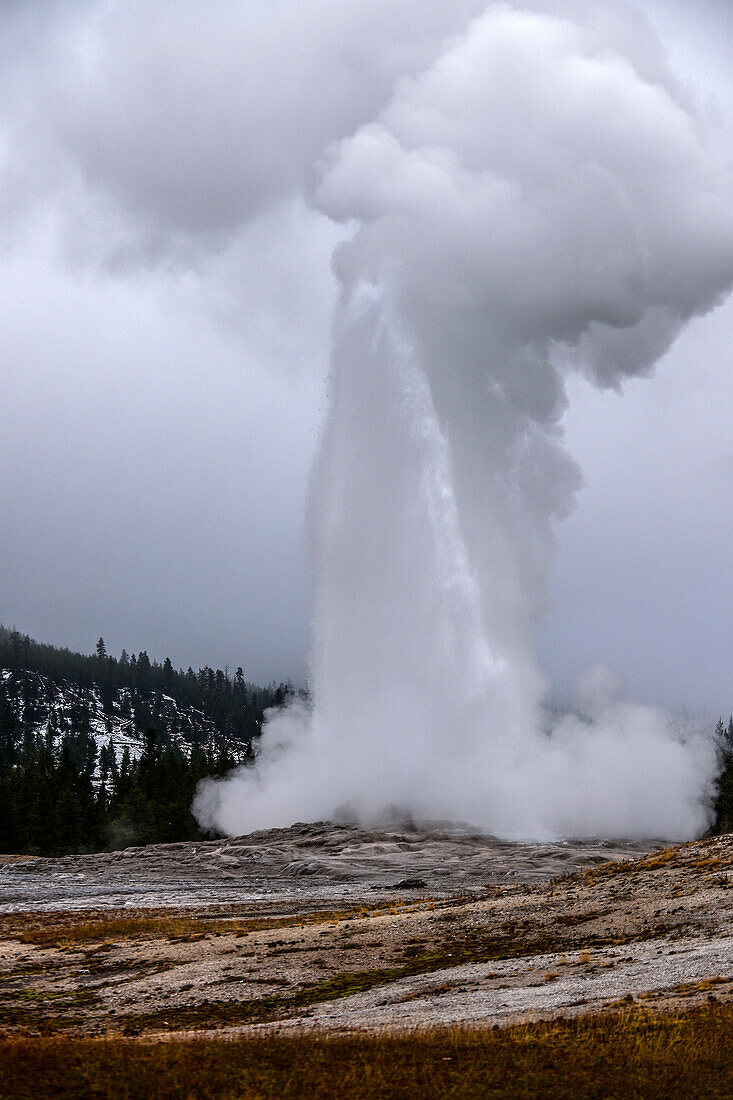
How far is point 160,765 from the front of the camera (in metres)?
120

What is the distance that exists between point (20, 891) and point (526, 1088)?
51545mm

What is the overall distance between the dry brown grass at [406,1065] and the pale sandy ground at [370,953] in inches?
108

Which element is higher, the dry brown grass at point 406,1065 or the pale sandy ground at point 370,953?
the dry brown grass at point 406,1065

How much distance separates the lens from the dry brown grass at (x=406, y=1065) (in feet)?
44.0

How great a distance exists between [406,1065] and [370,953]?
15554 mm

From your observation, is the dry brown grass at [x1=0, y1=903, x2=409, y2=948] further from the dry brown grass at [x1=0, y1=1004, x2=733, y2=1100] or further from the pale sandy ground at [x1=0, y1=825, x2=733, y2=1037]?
the dry brown grass at [x1=0, y1=1004, x2=733, y2=1100]

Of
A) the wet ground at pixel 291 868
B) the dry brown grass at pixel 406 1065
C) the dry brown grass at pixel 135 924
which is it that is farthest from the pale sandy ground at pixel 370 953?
the dry brown grass at pixel 406 1065

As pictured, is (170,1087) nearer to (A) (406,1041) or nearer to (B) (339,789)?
(A) (406,1041)

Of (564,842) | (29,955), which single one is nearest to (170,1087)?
(29,955)

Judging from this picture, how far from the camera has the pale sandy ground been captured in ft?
70.8

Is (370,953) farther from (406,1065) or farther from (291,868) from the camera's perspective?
(291,868)

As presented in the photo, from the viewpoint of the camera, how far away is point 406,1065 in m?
14.8

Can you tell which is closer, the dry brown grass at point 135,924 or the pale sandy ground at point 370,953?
the pale sandy ground at point 370,953

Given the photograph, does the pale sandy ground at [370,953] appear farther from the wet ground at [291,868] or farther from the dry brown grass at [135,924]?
the wet ground at [291,868]
